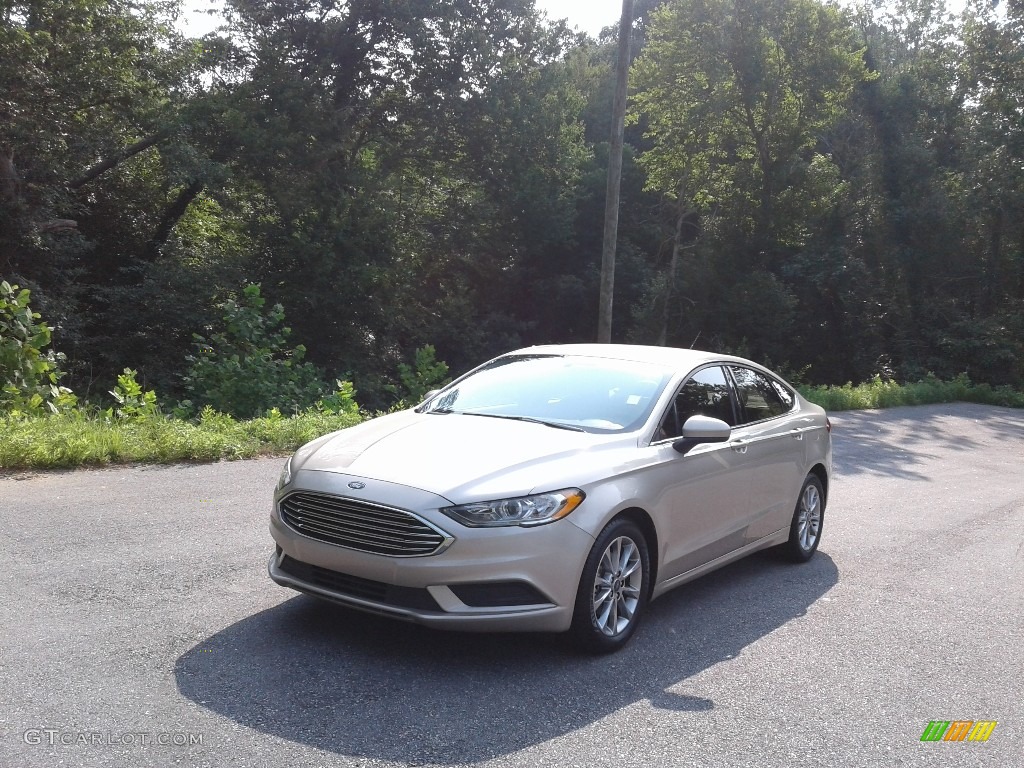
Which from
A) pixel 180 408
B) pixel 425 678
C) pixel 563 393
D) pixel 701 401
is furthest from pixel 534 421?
pixel 180 408

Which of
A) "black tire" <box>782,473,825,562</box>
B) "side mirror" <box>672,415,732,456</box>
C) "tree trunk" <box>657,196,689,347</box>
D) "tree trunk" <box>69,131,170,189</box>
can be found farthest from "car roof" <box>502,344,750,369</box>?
"tree trunk" <box>657,196,689,347</box>

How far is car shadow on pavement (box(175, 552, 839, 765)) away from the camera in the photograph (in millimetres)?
4105

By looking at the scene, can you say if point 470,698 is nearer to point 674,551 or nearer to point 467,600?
point 467,600

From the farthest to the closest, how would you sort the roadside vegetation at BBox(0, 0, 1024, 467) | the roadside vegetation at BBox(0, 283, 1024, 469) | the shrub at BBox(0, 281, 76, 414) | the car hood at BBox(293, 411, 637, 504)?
1. the roadside vegetation at BBox(0, 0, 1024, 467)
2. the shrub at BBox(0, 281, 76, 414)
3. the roadside vegetation at BBox(0, 283, 1024, 469)
4. the car hood at BBox(293, 411, 637, 504)

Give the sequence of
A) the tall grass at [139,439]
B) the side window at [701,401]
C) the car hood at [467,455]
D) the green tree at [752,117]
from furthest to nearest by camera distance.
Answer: the green tree at [752,117] < the tall grass at [139,439] < the side window at [701,401] < the car hood at [467,455]

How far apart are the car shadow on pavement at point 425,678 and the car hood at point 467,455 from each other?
86cm

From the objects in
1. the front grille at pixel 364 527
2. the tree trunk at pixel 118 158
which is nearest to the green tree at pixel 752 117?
the tree trunk at pixel 118 158

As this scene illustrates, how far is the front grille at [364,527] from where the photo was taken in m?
4.75

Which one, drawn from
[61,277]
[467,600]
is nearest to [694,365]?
[467,600]

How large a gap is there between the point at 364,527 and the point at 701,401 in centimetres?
261

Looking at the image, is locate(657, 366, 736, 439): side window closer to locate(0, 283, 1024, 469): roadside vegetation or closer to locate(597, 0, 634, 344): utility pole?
locate(0, 283, 1024, 469): roadside vegetation

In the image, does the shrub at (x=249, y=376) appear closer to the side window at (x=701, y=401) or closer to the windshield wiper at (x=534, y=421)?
the windshield wiper at (x=534, y=421)

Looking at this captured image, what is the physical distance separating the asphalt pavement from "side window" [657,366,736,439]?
1.16 m

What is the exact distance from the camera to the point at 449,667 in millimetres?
4906
